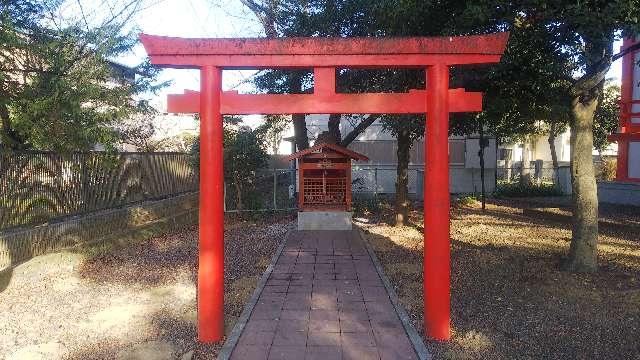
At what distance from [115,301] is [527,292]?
6191 millimetres

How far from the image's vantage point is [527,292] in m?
7.39

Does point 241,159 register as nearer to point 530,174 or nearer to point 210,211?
point 210,211

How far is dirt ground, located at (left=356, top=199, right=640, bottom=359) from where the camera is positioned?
214 inches

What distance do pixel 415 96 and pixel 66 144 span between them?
629 cm

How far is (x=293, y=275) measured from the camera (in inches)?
334

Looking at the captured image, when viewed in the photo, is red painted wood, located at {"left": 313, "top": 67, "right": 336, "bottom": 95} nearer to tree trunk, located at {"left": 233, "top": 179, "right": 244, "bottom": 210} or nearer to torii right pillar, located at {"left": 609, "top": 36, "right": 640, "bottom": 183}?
tree trunk, located at {"left": 233, "top": 179, "right": 244, "bottom": 210}

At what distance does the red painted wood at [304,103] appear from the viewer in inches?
221

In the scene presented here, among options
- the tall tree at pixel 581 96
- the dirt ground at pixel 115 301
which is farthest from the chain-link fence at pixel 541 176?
the dirt ground at pixel 115 301

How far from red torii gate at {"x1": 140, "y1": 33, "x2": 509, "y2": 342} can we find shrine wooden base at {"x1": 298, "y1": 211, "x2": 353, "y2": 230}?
322 inches

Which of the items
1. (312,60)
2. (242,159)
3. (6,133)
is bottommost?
(242,159)

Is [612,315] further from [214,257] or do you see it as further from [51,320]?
[51,320]

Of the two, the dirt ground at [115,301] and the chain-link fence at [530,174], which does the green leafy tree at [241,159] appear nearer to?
the dirt ground at [115,301]

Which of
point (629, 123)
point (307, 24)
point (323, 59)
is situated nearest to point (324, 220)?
point (307, 24)

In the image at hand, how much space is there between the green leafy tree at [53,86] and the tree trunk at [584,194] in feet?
26.5
